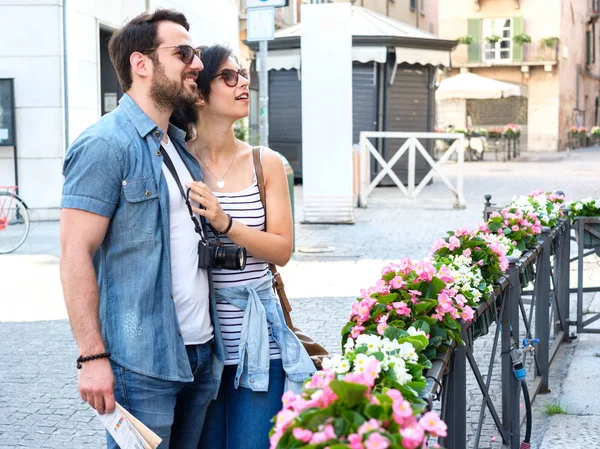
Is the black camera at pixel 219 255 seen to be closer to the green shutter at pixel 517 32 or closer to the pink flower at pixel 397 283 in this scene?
the pink flower at pixel 397 283

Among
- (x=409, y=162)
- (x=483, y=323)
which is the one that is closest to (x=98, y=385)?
(x=483, y=323)

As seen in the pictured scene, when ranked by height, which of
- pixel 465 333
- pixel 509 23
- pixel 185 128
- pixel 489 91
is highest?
pixel 509 23

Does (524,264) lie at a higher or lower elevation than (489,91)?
lower

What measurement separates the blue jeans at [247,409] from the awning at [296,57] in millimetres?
16844

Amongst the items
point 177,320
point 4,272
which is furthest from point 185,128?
point 4,272

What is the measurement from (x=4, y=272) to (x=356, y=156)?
7664 millimetres

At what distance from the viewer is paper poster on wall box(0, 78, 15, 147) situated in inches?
539

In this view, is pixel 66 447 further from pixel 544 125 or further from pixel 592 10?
pixel 592 10

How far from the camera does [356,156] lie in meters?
16.0

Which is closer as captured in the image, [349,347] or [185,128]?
[349,347]

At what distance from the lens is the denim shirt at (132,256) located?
2.55 m

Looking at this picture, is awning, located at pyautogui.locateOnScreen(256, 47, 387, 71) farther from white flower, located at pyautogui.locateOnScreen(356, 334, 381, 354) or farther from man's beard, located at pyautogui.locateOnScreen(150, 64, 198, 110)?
white flower, located at pyautogui.locateOnScreen(356, 334, 381, 354)

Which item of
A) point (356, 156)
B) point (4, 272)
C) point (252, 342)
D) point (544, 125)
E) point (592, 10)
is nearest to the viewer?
point (252, 342)

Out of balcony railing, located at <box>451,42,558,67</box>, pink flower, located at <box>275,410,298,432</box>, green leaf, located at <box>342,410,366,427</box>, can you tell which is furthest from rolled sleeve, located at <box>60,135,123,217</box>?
balcony railing, located at <box>451,42,558,67</box>
